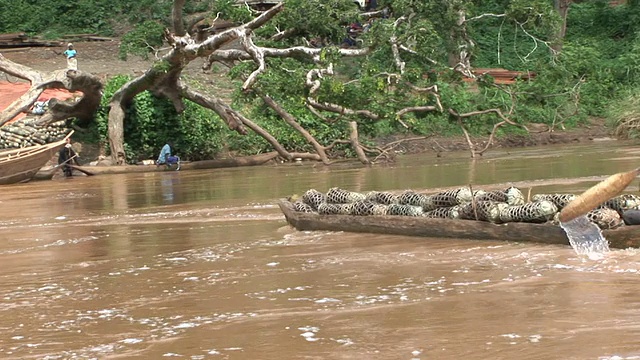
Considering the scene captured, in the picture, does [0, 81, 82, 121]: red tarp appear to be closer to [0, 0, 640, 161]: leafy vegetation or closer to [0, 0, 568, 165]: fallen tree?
[0, 0, 640, 161]: leafy vegetation

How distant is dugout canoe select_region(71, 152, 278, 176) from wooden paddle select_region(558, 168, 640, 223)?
16651 millimetres

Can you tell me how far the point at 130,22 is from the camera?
3509 cm

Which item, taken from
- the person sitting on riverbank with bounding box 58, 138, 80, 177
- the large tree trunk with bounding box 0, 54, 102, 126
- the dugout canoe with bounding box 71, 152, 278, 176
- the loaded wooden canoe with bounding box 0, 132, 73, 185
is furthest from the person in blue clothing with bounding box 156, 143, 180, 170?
the loaded wooden canoe with bounding box 0, 132, 73, 185

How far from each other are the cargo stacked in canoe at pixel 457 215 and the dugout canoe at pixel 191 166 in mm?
12569

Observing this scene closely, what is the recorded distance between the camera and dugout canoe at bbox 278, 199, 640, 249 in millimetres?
→ 7488

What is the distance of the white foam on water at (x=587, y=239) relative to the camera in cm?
742

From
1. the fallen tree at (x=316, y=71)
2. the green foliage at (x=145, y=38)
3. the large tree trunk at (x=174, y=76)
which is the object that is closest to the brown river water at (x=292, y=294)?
the large tree trunk at (x=174, y=76)

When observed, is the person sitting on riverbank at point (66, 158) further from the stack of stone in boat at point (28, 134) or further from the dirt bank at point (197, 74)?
the dirt bank at point (197, 74)

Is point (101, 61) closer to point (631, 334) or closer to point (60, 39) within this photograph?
point (60, 39)

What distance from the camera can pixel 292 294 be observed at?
266 inches

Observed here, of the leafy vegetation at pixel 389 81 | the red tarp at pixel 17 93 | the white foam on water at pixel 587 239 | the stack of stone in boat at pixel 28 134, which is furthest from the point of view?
the red tarp at pixel 17 93

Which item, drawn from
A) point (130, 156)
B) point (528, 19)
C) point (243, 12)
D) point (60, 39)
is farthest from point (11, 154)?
point (60, 39)

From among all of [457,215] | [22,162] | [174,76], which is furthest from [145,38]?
[457,215]

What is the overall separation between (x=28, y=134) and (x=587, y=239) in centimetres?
1867
